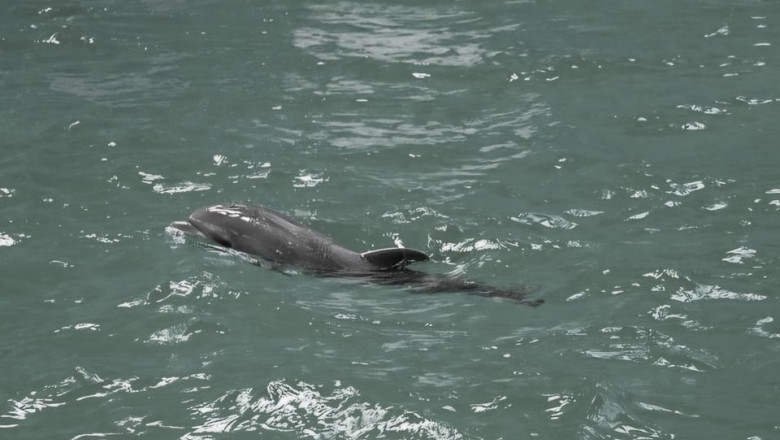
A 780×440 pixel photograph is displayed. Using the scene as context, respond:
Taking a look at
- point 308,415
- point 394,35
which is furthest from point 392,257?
point 394,35

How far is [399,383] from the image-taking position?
7078 millimetres

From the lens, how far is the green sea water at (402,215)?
272 inches

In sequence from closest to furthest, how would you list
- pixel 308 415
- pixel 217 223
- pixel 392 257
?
pixel 308 415 < pixel 392 257 < pixel 217 223

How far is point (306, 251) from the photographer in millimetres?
8828

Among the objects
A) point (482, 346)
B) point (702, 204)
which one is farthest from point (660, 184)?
point (482, 346)

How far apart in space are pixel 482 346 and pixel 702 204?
11.0 feet

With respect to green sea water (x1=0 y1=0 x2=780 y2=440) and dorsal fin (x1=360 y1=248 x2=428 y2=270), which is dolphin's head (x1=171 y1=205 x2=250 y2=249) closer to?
green sea water (x1=0 y1=0 x2=780 y2=440)

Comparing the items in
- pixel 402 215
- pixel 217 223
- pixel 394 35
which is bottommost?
pixel 402 215

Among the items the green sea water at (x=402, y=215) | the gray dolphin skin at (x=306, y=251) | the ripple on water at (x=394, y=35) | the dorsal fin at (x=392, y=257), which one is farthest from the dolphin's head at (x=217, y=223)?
the ripple on water at (x=394, y=35)

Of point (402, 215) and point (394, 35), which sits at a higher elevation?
point (394, 35)

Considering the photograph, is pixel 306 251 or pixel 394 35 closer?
pixel 306 251

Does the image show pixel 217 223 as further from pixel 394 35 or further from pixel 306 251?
pixel 394 35

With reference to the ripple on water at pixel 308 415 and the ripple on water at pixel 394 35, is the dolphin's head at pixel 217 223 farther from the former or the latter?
the ripple on water at pixel 394 35

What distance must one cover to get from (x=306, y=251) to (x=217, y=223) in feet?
2.85
